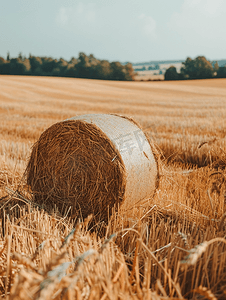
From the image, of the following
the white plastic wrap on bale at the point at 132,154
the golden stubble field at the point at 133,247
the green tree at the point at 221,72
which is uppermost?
the green tree at the point at 221,72

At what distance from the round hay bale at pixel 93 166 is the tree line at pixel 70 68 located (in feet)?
165

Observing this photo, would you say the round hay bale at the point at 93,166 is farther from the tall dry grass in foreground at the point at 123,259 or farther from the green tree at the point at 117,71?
the green tree at the point at 117,71

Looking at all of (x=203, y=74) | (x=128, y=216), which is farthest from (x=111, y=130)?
(x=203, y=74)

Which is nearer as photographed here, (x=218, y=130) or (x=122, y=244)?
(x=122, y=244)

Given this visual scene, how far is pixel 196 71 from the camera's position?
5103 centimetres

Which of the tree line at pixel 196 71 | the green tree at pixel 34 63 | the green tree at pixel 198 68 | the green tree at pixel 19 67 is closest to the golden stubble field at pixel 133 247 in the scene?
the tree line at pixel 196 71

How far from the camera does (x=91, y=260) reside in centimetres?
165

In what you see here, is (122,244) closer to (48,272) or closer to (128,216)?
(128,216)

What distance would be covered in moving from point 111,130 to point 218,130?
17.3 feet

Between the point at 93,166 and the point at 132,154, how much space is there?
0.41 meters

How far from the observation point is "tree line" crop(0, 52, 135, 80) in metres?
52.0

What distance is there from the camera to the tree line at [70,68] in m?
52.0

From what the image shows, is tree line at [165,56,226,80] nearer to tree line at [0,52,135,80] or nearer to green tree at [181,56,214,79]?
green tree at [181,56,214,79]

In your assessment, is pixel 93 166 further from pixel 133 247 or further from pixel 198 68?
pixel 198 68
